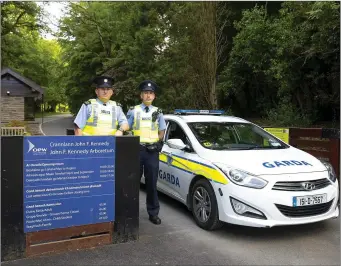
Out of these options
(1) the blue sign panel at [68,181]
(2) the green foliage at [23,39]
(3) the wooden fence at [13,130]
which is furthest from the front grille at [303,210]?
(2) the green foliage at [23,39]

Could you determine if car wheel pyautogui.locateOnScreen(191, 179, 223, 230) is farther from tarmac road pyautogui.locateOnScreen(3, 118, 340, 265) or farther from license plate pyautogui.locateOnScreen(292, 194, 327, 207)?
license plate pyautogui.locateOnScreen(292, 194, 327, 207)

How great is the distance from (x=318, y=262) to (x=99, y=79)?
3.31m

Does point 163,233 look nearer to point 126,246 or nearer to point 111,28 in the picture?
point 126,246

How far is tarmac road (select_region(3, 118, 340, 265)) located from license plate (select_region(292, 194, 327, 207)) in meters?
0.49

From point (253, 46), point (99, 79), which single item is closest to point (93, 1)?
point (253, 46)

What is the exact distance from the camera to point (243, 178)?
436 centimetres

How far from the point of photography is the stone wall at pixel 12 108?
1975 cm

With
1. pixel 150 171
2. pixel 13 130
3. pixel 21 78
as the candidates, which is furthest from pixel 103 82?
pixel 21 78

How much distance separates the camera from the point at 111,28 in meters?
26.8

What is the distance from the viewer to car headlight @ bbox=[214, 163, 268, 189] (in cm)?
429

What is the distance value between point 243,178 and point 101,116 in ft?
6.19

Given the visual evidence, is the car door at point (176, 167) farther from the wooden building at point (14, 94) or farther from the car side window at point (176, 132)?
the wooden building at point (14, 94)

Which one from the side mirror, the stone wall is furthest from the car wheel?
the stone wall

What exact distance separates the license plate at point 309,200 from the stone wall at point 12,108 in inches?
726
